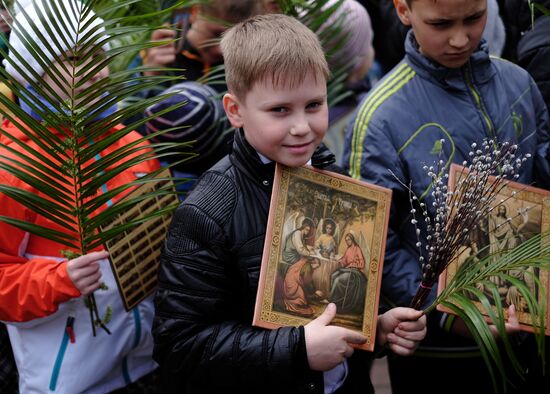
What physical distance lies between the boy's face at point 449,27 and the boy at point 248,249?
57 centimetres

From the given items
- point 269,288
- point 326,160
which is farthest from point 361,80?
point 269,288

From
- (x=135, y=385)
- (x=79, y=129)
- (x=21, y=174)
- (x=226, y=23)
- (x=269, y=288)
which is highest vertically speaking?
(x=226, y=23)

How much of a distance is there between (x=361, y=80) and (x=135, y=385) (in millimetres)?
2314

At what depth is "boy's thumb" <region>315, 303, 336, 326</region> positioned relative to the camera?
2.22 m

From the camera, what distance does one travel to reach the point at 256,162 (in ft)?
7.70

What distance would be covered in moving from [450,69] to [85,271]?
57.3 inches

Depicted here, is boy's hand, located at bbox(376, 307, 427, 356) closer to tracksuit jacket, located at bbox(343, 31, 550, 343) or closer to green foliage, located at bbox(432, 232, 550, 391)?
green foliage, located at bbox(432, 232, 550, 391)

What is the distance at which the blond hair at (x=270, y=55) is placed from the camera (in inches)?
87.7

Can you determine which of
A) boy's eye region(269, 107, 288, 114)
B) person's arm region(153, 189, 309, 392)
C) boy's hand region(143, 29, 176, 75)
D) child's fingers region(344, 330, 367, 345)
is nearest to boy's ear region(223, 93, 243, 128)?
boy's eye region(269, 107, 288, 114)

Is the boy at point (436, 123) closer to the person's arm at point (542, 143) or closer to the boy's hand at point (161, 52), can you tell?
the person's arm at point (542, 143)

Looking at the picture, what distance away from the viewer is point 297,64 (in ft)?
7.34

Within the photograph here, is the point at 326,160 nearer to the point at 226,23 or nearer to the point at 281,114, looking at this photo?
the point at 281,114

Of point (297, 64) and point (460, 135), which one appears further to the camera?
point (460, 135)

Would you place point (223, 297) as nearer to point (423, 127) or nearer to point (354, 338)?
point (354, 338)
